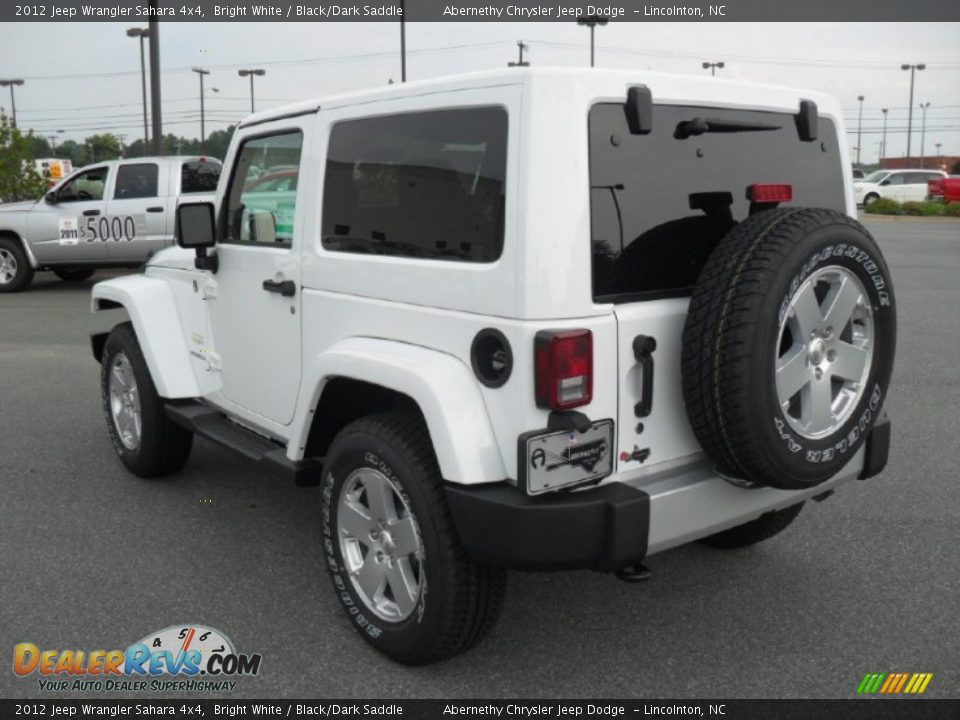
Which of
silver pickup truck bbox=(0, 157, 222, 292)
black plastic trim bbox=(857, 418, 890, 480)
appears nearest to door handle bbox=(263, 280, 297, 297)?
black plastic trim bbox=(857, 418, 890, 480)

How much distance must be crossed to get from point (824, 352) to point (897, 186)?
39.8m

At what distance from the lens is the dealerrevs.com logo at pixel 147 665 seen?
3191 mm

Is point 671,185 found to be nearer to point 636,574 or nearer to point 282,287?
point 636,574

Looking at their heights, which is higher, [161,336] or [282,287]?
[282,287]

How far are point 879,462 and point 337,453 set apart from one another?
210 cm

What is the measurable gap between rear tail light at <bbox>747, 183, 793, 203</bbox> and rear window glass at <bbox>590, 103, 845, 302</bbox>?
0.11m

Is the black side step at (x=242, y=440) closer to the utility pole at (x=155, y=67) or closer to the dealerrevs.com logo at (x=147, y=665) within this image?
the dealerrevs.com logo at (x=147, y=665)

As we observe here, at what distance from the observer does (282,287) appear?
380 centimetres

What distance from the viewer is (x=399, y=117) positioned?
10.8ft

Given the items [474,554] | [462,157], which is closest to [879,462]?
[474,554]

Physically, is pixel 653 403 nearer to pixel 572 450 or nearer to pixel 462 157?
pixel 572 450

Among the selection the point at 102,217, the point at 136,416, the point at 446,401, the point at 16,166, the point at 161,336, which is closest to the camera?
Answer: the point at 446,401

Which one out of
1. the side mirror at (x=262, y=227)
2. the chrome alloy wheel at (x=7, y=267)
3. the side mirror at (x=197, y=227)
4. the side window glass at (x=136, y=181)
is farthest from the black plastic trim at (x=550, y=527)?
the chrome alloy wheel at (x=7, y=267)

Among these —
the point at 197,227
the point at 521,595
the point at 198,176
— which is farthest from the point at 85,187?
the point at 521,595
